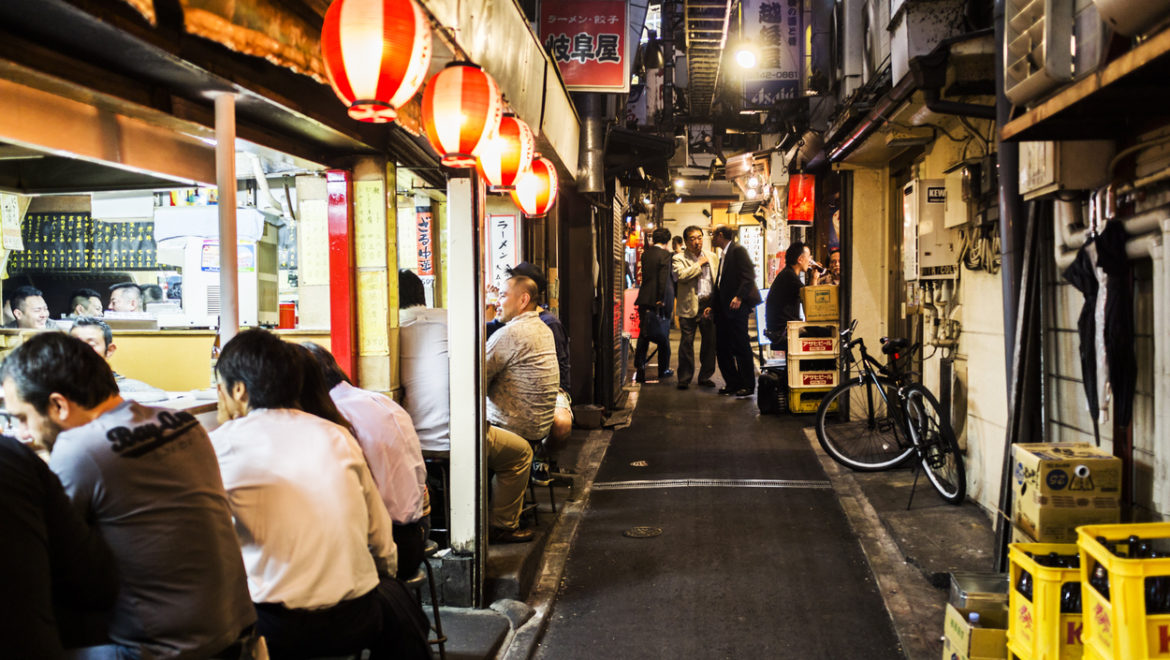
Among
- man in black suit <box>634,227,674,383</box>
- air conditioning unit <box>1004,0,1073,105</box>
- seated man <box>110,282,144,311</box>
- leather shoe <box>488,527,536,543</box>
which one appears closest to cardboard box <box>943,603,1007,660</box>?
air conditioning unit <box>1004,0,1073,105</box>

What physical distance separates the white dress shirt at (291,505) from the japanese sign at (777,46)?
1379 cm

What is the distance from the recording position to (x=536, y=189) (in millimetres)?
8258

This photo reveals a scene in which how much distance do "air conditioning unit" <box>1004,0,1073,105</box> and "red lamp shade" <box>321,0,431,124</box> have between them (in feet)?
11.8

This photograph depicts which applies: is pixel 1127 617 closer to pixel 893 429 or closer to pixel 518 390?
pixel 518 390

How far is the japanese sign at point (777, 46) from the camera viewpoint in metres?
15.2

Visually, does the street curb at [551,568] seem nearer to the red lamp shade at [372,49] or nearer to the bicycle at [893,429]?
the bicycle at [893,429]

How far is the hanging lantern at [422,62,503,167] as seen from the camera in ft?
16.1

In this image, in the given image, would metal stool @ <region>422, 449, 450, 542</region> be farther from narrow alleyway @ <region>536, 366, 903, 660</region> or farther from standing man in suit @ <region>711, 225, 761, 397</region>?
standing man in suit @ <region>711, 225, 761, 397</region>

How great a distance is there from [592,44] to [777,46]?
19.9 ft

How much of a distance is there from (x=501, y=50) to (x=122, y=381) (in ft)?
12.4

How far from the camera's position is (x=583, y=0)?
10688mm

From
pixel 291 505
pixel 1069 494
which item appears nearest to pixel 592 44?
pixel 1069 494

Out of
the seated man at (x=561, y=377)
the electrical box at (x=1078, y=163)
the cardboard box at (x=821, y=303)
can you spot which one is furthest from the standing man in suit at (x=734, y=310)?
the electrical box at (x=1078, y=163)

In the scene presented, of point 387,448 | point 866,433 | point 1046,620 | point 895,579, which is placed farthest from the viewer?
point 866,433
